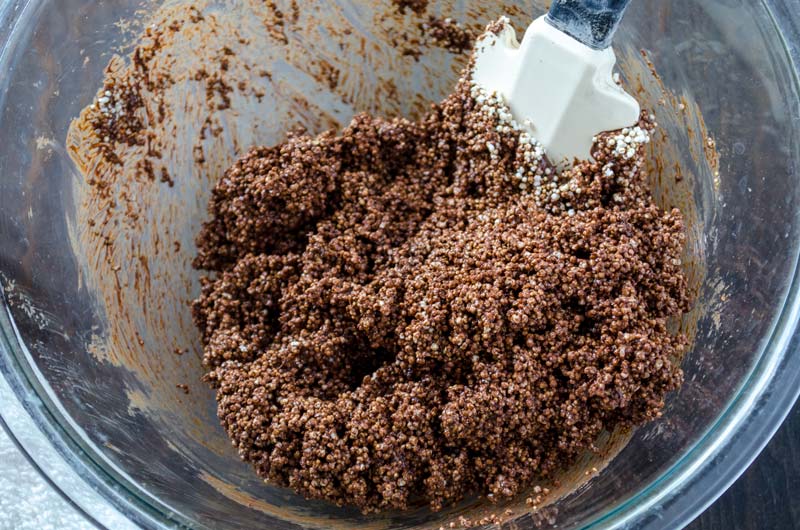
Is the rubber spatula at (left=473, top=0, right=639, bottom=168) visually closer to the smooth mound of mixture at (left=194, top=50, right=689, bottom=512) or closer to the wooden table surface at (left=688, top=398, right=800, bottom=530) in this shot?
the smooth mound of mixture at (left=194, top=50, right=689, bottom=512)

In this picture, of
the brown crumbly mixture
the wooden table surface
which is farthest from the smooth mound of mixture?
the wooden table surface

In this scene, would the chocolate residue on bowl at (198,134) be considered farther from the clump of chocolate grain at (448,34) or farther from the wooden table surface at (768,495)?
the wooden table surface at (768,495)

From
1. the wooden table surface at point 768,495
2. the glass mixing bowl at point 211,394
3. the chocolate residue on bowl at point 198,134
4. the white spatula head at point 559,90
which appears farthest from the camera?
the wooden table surface at point 768,495

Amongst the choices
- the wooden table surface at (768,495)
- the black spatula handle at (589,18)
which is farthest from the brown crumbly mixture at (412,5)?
the wooden table surface at (768,495)

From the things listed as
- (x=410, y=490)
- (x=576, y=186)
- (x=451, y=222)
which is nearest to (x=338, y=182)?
(x=451, y=222)

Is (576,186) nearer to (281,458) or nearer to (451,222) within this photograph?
(451,222)
